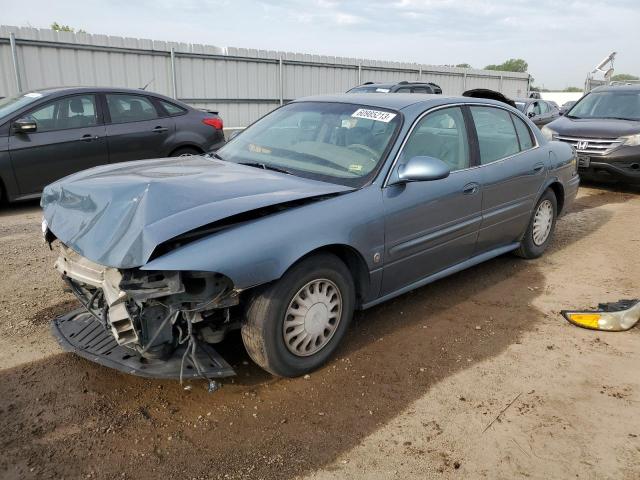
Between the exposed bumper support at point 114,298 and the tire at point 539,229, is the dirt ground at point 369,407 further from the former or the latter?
the tire at point 539,229

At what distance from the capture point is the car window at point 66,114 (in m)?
6.73

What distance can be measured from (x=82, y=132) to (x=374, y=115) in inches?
190

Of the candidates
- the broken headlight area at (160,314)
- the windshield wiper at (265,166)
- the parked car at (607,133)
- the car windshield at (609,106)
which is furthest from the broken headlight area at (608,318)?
the car windshield at (609,106)

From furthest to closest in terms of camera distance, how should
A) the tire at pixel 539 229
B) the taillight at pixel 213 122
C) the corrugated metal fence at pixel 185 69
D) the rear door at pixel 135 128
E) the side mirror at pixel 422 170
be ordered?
the corrugated metal fence at pixel 185 69 < the taillight at pixel 213 122 < the rear door at pixel 135 128 < the tire at pixel 539 229 < the side mirror at pixel 422 170

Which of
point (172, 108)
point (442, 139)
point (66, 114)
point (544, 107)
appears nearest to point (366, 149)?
point (442, 139)

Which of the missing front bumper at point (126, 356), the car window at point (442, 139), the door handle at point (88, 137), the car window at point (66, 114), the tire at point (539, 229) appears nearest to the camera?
the missing front bumper at point (126, 356)

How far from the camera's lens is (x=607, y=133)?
343 inches

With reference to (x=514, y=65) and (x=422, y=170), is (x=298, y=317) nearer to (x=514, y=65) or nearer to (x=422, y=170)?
(x=422, y=170)

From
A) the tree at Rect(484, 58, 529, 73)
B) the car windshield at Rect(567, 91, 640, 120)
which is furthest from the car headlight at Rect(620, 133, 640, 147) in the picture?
the tree at Rect(484, 58, 529, 73)

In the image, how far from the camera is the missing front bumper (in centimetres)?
276

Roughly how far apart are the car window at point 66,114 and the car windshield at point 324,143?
3773mm

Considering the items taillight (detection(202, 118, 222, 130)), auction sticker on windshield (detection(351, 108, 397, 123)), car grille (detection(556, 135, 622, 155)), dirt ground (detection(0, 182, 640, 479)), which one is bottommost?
dirt ground (detection(0, 182, 640, 479))

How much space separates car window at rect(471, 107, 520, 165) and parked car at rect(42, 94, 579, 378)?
0.8 inches

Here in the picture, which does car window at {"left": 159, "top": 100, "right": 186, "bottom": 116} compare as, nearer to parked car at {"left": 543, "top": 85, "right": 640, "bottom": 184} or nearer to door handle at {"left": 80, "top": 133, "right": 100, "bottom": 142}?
door handle at {"left": 80, "top": 133, "right": 100, "bottom": 142}
